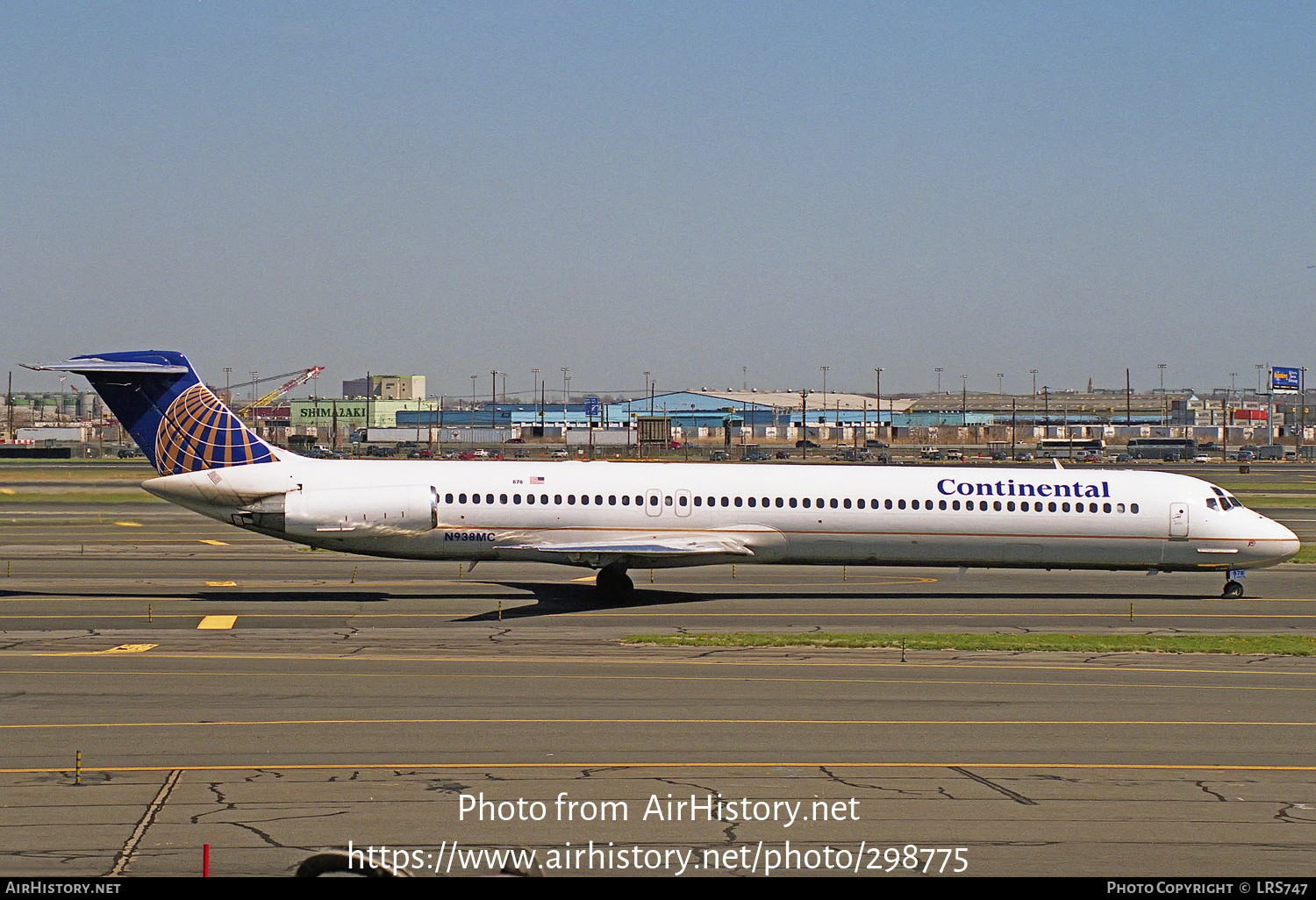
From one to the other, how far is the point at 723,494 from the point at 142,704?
18.2 metres

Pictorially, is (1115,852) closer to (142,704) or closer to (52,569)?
(142,704)

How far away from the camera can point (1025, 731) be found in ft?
58.8

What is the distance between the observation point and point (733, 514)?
3353 centimetres

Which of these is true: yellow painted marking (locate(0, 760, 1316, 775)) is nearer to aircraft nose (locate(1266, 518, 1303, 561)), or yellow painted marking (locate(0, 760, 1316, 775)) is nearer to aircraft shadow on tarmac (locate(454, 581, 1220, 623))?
aircraft shadow on tarmac (locate(454, 581, 1220, 623))

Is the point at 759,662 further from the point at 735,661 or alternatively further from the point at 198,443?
the point at 198,443

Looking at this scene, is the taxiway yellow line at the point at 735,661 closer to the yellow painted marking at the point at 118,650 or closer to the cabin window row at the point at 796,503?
the yellow painted marking at the point at 118,650

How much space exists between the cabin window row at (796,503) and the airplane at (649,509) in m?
0.05

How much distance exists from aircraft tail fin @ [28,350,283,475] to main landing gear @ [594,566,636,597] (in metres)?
9.82

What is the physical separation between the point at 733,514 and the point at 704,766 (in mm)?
17980

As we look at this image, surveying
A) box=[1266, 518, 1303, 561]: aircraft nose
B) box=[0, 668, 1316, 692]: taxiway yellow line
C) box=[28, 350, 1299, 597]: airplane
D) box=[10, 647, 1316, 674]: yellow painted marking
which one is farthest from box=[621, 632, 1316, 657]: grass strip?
box=[1266, 518, 1303, 561]: aircraft nose

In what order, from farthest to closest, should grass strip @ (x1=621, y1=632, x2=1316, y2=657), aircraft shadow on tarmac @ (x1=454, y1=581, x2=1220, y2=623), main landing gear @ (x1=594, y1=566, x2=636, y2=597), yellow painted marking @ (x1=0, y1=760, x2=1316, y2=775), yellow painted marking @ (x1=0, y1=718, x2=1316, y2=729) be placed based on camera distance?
main landing gear @ (x1=594, y1=566, x2=636, y2=597), aircraft shadow on tarmac @ (x1=454, y1=581, x2=1220, y2=623), grass strip @ (x1=621, y1=632, x2=1316, y2=657), yellow painted marking @ (x1=0, y1=718, x2=1316, y2=729), yellow painted marking @ (x1=0, y1=760, x2=1316, y2=775)

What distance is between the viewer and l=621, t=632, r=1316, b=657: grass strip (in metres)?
25.2
